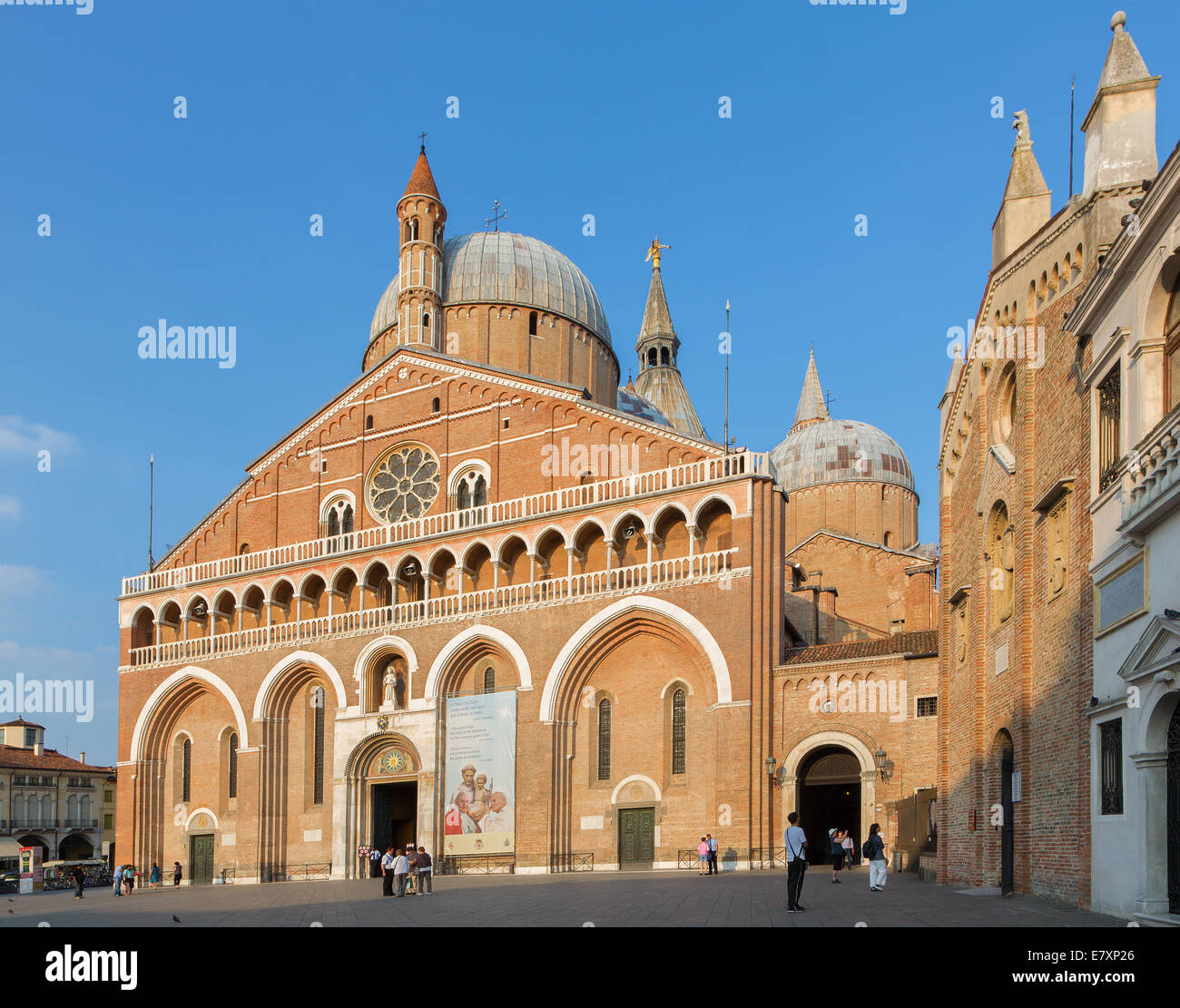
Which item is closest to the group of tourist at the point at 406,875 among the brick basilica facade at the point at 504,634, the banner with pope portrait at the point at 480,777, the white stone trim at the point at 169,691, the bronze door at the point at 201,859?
the banner with pope portrait at the point at 480,777

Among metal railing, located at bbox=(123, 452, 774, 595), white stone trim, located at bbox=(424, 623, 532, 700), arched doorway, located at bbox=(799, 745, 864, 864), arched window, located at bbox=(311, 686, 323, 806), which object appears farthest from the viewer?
arched window, located at bbox=(311, 686, 323, 806)

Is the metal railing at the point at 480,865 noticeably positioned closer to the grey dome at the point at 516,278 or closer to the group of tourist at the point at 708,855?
the group of tourist at the point at 708,855

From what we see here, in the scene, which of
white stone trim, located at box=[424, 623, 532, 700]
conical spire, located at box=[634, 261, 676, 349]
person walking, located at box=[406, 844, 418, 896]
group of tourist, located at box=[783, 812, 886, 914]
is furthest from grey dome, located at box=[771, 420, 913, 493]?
person walking, located at box=[406, 844, 418, 896]

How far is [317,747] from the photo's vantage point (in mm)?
40312

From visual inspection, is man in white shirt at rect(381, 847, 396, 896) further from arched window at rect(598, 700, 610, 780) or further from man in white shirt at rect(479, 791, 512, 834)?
arched window at rect(598, 700, 610, 780)

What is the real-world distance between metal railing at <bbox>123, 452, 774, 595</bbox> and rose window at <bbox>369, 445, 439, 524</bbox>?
72cm

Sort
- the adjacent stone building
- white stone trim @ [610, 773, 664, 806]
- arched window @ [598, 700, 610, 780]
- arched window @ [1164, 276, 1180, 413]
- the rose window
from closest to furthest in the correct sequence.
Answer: arched window @ [1164, 276, 1180, 413] < the adjacent stone building < white stone trim @ [610, 773, 664, 806] < arched window @ [598, 700, 610, 780] < the rose window

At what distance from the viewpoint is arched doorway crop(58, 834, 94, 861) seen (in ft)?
257

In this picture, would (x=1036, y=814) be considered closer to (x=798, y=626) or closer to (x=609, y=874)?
(x=609, y=874)

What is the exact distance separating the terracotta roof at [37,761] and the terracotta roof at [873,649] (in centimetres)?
5779

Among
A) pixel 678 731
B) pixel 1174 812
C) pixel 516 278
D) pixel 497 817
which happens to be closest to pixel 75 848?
pixel 516 278

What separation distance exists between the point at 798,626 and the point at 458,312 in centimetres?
1944

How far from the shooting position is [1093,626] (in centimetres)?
1545
